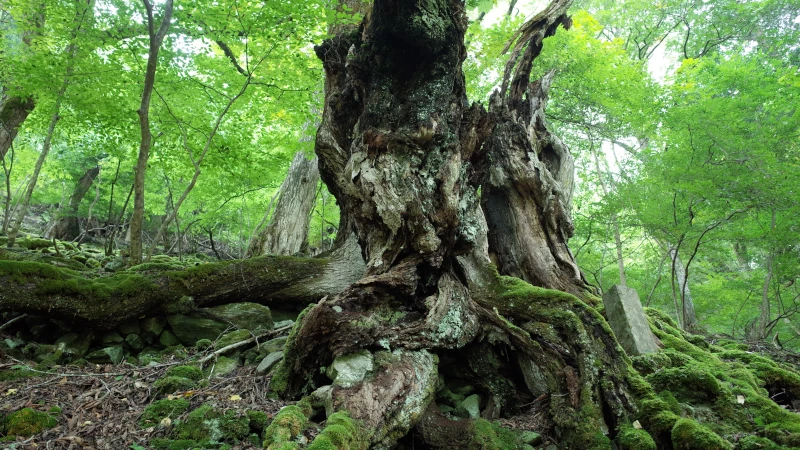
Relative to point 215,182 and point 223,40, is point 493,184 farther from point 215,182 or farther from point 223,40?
point 215,182

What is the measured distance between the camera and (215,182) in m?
9.66

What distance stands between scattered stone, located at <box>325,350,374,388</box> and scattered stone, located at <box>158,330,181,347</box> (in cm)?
229

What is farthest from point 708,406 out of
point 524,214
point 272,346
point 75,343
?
point 75,343

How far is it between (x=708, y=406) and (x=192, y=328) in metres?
4.81

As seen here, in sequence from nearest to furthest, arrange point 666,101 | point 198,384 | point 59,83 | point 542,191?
point 198,384 < point 542,191 < point 59,83 < point 666,101

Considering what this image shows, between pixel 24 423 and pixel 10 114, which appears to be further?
pixel 10 114

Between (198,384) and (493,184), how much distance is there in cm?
475

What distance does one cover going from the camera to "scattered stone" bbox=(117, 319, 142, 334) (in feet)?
13.6

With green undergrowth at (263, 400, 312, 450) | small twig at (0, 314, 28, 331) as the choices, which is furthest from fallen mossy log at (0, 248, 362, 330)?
green undergrowth at (263, 400, 312, 450)

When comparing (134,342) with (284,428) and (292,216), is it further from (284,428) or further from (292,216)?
(292,216)

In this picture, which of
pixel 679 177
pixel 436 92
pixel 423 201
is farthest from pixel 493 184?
pixel 679 177

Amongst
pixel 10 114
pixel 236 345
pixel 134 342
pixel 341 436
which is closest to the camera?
pixel 341 436

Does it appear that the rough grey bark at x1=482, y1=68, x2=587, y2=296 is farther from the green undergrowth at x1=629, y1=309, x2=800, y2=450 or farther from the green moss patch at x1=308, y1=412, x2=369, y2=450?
the green moss patch at x1=308, y1=412, x2=369, y2=450

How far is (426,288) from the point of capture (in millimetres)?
3984
